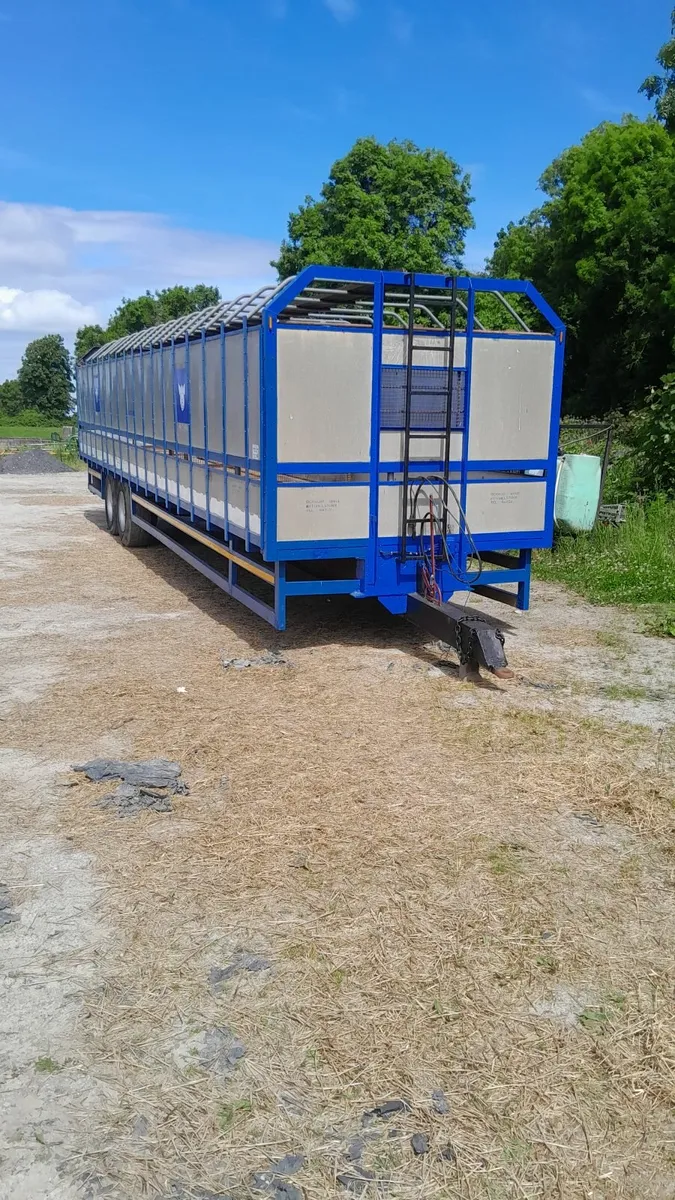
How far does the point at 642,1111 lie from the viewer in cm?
270

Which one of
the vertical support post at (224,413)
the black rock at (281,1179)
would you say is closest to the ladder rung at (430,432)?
the vertical support post at (224,413)

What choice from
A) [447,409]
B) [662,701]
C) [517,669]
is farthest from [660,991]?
[447,409]

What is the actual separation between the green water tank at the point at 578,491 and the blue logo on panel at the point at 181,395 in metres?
4.88

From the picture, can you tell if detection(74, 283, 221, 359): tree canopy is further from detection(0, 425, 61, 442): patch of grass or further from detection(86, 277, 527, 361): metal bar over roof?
detection(86, 277, 527, 361): metal bar over roof

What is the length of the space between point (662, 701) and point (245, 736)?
9.46 ft

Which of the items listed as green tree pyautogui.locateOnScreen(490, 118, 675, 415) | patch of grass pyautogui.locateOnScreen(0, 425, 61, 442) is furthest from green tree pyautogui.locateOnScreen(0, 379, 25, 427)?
green tree pyautogui.locateOnScreen(490, 118, 675, 415)

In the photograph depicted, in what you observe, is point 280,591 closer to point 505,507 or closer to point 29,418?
point 505,507

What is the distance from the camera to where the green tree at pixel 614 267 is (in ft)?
95.1

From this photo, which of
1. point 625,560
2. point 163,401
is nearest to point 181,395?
point 163,401

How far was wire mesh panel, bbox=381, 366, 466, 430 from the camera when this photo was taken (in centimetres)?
693

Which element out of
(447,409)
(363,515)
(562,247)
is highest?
(562,247)

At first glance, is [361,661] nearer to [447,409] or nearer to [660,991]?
[447,409]

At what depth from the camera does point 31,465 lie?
29234 mm

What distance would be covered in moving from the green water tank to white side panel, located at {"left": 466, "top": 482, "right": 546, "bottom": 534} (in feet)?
12.8
